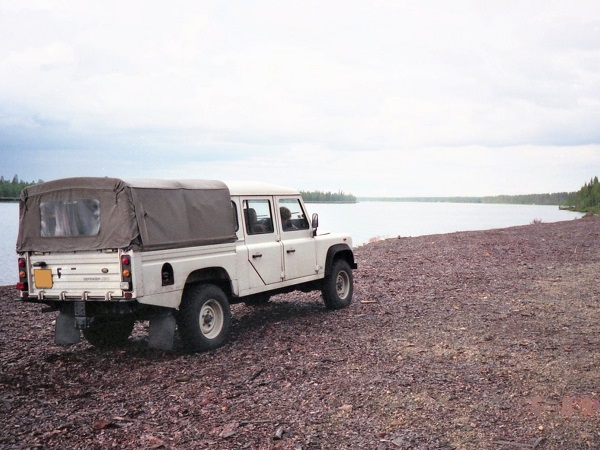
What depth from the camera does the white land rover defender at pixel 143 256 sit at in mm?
6895

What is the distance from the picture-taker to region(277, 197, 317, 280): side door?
930 centimetres

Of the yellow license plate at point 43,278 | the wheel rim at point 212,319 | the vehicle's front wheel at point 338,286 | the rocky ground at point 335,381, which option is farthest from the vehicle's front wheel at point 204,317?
the vehicle's front wheel at point 338,286

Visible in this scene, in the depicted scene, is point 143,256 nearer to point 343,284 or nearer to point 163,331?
point 163,331

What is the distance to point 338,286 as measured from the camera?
1087 cm

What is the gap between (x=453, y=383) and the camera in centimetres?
614

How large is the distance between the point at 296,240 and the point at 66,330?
3.82 m

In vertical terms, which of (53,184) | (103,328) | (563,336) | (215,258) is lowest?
(563,336)

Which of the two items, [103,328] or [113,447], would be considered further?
[103,328]

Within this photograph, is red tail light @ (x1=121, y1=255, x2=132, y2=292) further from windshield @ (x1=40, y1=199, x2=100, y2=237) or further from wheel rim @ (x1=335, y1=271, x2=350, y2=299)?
wheel rim @ (x1=335, y1=271, x2=350, y2=299)

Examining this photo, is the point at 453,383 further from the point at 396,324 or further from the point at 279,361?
the point at 396,324

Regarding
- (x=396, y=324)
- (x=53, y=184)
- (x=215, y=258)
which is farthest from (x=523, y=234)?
(x=53, y=184)

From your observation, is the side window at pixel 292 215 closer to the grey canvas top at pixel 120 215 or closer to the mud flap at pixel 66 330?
the grey canvas top at pixel 120 215

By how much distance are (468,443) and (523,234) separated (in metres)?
21.9

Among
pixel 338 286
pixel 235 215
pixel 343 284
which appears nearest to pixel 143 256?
pixel 235 215
